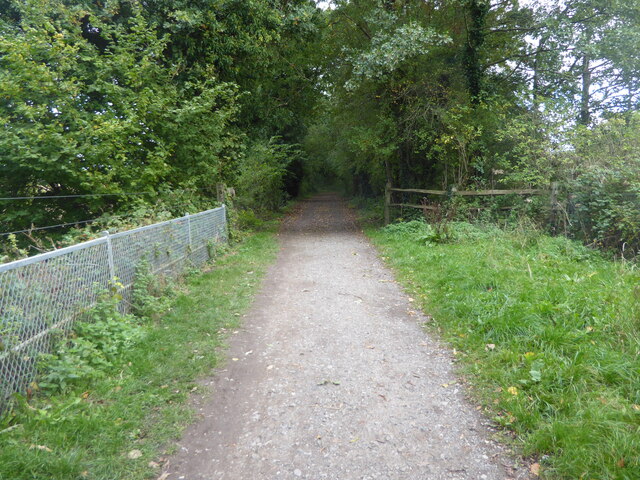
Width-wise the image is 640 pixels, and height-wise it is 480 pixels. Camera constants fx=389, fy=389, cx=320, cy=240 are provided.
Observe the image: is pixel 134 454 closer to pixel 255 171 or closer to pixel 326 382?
pixel 326 382

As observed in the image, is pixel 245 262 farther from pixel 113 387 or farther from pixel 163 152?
pixel 113 387

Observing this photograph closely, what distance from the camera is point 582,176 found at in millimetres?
8266

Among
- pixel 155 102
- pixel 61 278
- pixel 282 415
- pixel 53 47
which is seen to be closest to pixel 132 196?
pixel 155 102

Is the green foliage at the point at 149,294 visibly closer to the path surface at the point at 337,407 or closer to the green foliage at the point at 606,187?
the path surface at the point at 337,407

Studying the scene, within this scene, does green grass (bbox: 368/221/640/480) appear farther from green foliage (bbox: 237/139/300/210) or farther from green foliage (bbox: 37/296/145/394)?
green foliage (bbox: 237/139/300/210)

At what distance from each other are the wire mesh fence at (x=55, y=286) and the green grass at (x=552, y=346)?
3.70m

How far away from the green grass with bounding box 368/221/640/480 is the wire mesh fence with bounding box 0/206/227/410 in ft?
12.1

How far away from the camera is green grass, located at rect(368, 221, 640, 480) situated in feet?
8.34

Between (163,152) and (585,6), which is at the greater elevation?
(585,6)

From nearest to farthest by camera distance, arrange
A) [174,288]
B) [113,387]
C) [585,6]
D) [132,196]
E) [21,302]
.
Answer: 1. [21,302]
2. [113,387]
3. [174,288]
4. [132,196]
5. [585,6]

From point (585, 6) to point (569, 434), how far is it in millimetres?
14085

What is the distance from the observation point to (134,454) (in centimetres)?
264

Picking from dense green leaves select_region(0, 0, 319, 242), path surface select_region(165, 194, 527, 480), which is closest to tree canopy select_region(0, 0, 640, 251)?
dense green leaves select_region(0, 0, 319, 242)

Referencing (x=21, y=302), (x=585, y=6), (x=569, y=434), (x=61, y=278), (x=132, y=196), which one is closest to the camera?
(x=569, y=434)
